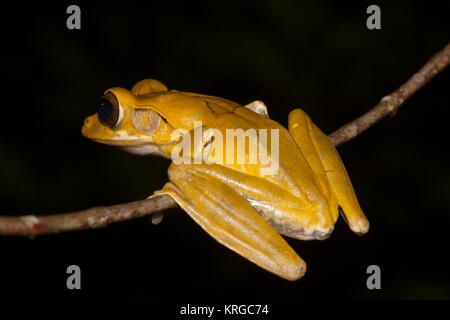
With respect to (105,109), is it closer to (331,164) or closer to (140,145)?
(140,145)

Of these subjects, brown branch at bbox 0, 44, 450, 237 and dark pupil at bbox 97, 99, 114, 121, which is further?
dark pupil at bbox 97, 99, 114, 121

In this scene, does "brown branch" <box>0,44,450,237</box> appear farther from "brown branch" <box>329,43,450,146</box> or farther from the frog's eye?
"brown branch" <box>329,43,450,146</box>

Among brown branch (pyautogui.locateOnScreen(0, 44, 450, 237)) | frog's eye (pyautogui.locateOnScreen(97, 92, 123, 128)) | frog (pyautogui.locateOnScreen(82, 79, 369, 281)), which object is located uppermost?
frog's eye (pyautogui.locateOnScreen(97, 92, 123, 128))

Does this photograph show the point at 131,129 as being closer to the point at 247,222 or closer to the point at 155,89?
the point at 155,89

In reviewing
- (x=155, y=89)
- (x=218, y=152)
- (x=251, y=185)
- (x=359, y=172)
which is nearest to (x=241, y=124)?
(x=218, y=152)

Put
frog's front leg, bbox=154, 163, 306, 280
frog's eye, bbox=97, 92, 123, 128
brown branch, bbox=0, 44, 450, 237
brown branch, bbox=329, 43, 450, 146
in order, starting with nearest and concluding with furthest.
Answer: brown branch, bbox=0, 44, 450, 237 → frog's front leg, bbox=154, 163, 306, 280 → frog's eye, bbox=97, 92, 123, 128 → brown branch, bbox=329, 43, 450, 146

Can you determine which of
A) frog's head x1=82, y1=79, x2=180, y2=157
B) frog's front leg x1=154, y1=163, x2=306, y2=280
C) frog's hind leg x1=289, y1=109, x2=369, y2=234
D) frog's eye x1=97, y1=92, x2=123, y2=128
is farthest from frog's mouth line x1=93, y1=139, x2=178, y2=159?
frog's hind leg x1=289, y1=109, x2=369, y2=234

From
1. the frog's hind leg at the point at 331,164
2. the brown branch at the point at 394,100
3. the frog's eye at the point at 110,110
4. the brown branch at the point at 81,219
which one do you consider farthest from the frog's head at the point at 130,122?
the brown branch at the point at 394,100

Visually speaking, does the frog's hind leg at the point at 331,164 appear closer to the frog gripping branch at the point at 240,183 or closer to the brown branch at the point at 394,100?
the frog gripping branch at the point at 240,183
